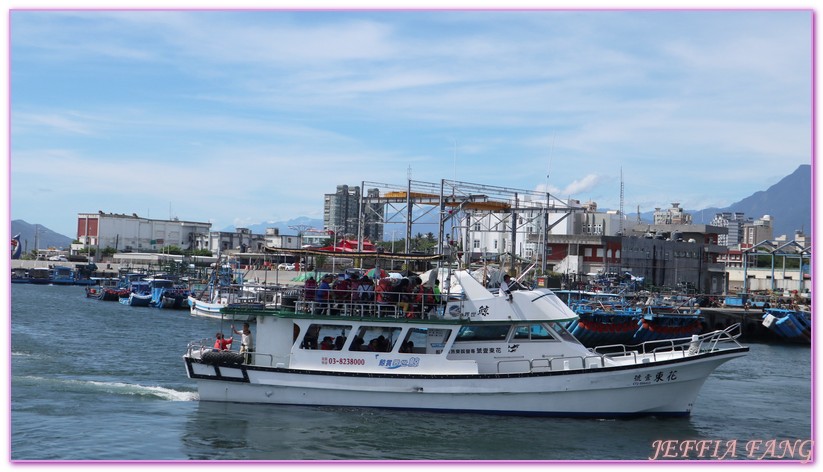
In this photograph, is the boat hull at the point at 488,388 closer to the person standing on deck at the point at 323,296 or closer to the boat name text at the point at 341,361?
the boat name text at the point at 341,361

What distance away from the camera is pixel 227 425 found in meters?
20.8

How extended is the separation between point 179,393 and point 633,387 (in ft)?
39.8

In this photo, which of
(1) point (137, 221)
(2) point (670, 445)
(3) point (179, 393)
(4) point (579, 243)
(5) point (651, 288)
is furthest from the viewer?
(1) point (137, 221)

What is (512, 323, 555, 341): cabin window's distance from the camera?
22.9 meters

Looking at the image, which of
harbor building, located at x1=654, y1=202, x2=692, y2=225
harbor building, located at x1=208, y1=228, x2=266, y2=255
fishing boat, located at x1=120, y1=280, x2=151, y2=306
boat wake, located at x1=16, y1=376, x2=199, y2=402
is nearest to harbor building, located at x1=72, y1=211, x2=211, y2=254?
harbor building, located at x1=208, y1=228, x2=266, y2=255

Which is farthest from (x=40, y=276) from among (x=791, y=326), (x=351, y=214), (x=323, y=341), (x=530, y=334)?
(x=530, y=334)

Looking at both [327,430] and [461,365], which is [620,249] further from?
[327,430]

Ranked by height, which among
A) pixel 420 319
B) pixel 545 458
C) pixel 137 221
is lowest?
pixel 545 458

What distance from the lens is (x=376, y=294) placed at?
23.0 m

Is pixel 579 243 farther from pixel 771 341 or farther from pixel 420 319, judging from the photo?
pixel 420 319

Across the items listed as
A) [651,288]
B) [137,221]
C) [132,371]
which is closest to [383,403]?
[132,371]

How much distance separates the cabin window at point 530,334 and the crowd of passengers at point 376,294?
7.21 ft

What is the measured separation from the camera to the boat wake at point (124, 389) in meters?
23.9

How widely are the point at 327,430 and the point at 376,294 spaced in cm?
405
